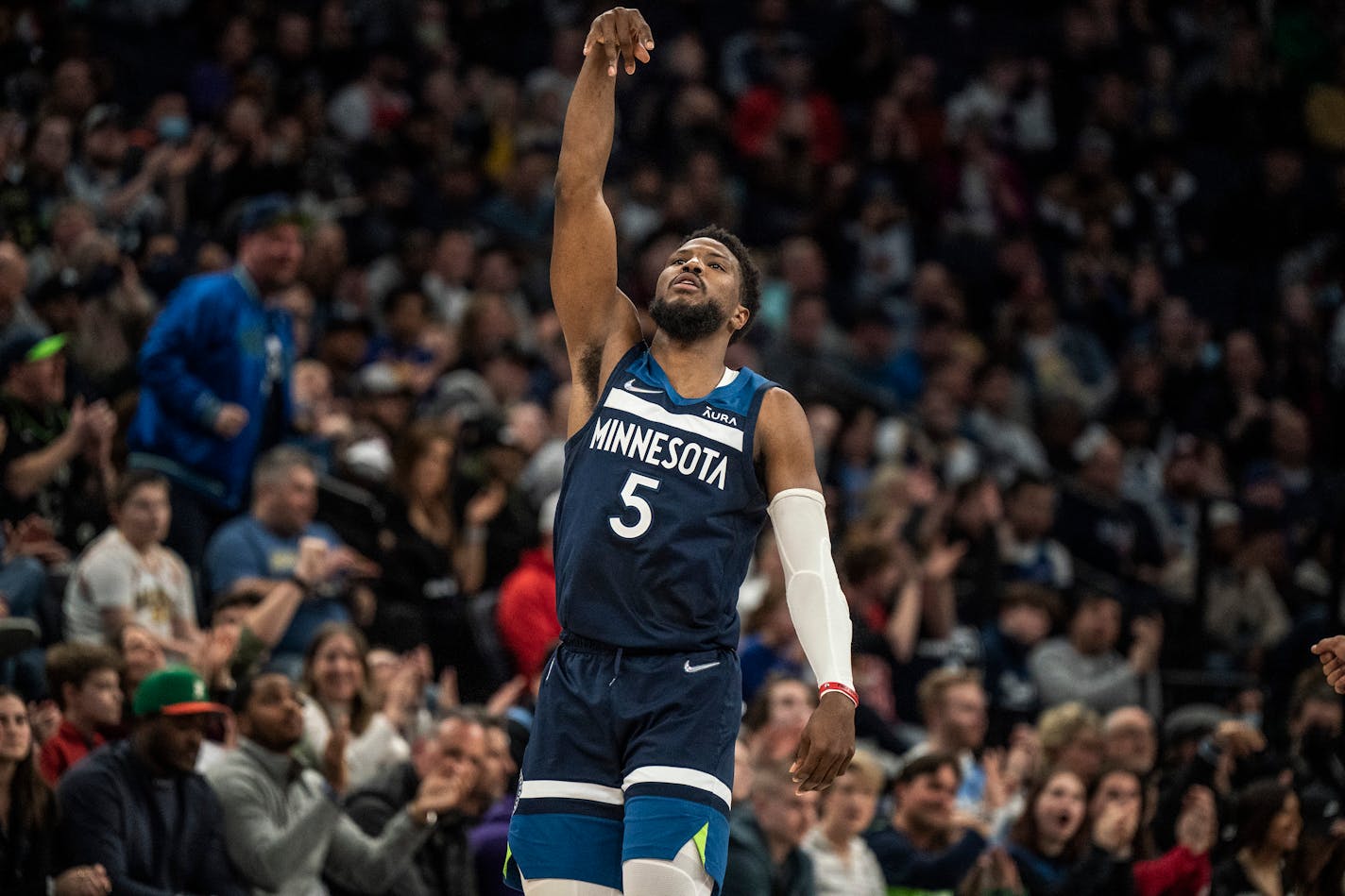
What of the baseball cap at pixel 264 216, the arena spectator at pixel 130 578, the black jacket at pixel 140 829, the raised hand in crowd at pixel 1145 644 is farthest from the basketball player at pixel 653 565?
the raised hand in crowd at pixel 1145 644

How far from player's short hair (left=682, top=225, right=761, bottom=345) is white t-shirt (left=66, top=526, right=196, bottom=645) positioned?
3.38m

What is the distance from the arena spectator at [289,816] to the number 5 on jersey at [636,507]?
2.51m

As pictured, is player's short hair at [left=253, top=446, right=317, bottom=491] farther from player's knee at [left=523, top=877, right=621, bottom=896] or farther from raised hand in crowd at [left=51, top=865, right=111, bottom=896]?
player's knee at [left=523, top=877, right=621, bottom=896]

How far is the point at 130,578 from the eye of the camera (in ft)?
24.6

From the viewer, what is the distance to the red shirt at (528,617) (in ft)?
29.6

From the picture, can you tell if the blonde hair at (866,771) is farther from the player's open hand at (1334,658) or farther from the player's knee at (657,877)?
the player's knee at (657,877)

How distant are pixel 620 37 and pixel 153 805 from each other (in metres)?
3.13

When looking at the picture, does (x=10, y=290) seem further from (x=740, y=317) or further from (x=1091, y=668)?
(x=1091, y=668)

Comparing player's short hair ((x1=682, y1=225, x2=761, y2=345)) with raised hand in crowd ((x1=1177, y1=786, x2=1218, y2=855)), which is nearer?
player's short hair ((x1=682, y1=225, x2=761, y2=345))

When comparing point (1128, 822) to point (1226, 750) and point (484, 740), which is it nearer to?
point (1226, 750)

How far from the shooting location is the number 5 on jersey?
462 cm

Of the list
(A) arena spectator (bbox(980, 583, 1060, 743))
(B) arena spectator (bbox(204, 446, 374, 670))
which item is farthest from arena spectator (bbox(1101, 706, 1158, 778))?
(B) arena spectator (bbox(204, 446, 374, 670))

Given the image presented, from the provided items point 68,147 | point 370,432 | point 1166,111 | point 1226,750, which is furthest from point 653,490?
A: point 1166,111

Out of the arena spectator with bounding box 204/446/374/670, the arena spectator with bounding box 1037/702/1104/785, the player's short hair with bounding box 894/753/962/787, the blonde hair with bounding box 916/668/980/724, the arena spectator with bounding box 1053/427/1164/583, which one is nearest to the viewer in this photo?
the player's short hair with bounding box 894/753/962/787
